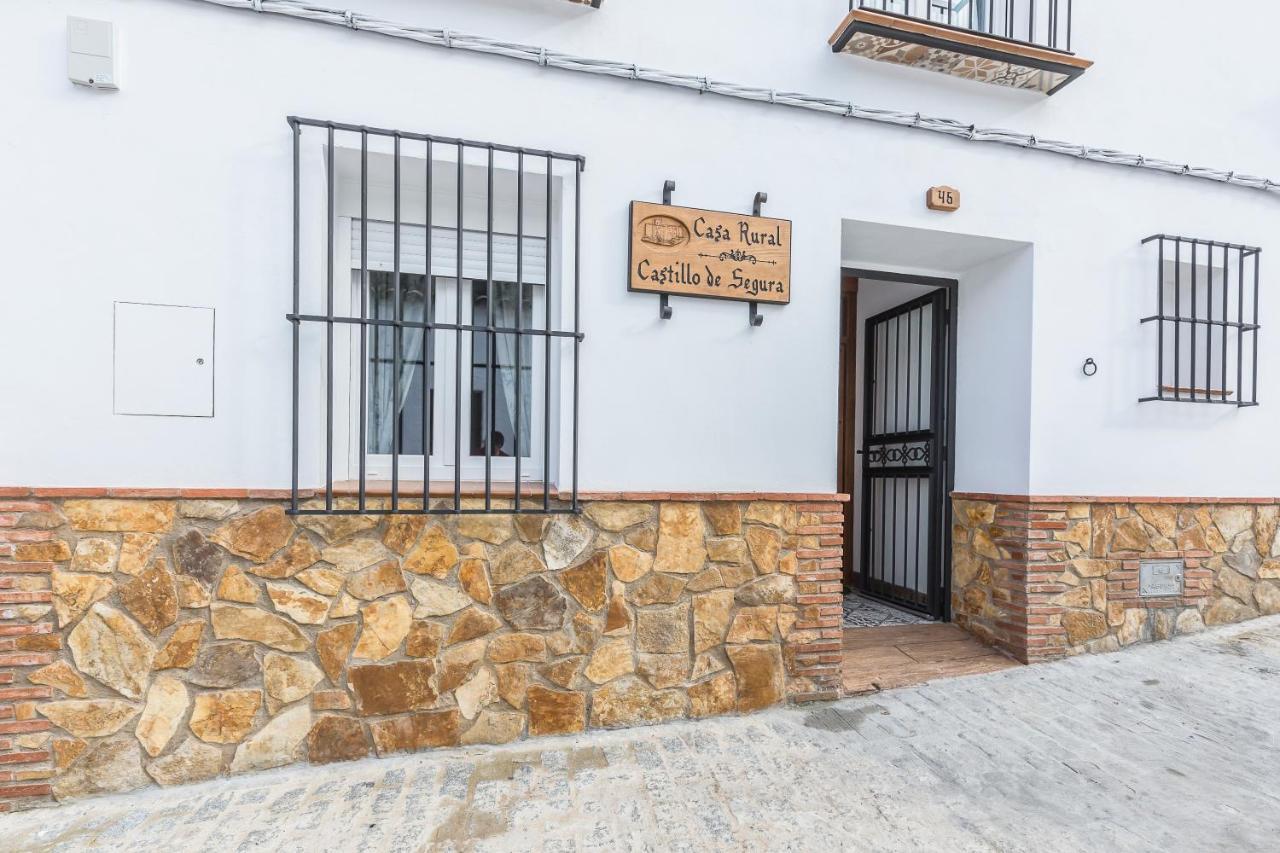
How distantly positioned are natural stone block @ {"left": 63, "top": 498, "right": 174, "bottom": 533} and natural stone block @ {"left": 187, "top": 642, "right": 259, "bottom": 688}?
0.45 m

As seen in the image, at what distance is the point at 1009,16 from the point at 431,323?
3.11 metres

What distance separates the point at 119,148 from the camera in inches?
79.3

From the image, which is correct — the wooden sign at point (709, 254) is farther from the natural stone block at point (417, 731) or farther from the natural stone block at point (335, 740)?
the natural stone block at point (335, 740)

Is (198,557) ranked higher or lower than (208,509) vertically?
lower

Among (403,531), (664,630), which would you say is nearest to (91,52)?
(403,531)

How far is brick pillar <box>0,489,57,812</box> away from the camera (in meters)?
1.90

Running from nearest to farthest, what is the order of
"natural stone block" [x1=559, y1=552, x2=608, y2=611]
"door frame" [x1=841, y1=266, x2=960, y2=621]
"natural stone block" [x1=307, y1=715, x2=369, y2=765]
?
"natural stone block" [x1=307, y1=715, x2=369, y2=765] < "natural stone block" [x1=559, y1=552, x2=608, y2=611] < "door frame" [x1=841, y1=266, x2=960, y2=621]

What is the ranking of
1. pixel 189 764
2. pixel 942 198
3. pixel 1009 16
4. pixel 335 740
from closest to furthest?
pixel 189 764, pixel 335 740, pixel 942 198, pixel 1009 16

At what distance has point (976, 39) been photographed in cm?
263

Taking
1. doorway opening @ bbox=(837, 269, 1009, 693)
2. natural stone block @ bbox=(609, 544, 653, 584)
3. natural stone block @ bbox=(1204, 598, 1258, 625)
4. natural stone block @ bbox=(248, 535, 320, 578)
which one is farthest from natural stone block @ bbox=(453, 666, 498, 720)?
natural stone block @ bbox=(1204, 598, 1258, 625)

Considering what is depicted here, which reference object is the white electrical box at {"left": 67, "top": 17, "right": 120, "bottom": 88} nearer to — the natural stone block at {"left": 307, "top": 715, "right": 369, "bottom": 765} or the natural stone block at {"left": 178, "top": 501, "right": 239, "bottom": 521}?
the natural stone block at {"left": 178, "top": 501, "right": 239, "bottom": 521}

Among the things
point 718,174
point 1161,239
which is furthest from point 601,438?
point 1161,239

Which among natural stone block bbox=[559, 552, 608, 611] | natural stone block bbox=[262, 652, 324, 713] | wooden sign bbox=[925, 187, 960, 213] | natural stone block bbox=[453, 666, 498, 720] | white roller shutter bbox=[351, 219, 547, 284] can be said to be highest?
wooden sign bbox=[925, 187, 960, 213]

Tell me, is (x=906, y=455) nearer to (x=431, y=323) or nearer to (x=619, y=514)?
(x=619, y=514)
